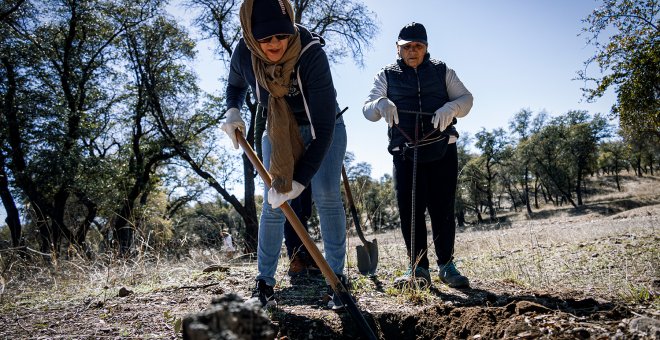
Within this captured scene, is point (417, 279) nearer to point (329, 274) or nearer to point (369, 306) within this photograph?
point (369, 306)

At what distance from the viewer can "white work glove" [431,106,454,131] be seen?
308 centimetres

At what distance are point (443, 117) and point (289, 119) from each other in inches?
52.8

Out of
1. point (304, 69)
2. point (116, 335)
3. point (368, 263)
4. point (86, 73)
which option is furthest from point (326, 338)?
point (86, 73)

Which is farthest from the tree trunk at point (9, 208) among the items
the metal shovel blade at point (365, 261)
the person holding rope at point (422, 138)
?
the person holding rope at point (422, 138)

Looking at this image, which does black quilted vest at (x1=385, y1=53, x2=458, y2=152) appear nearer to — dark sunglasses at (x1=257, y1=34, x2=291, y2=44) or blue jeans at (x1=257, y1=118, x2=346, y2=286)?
blue jeans at (x1=257, y1=118, x2=346, y2=286)

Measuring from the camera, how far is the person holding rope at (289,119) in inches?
87.6

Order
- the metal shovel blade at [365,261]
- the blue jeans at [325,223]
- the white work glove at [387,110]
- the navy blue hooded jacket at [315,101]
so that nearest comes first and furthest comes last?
the navy blue hooded jacket at [315,101] < the blue jeans at [325,223] < the white work glove at [387,110] < the metal shovel blade at [365,261]

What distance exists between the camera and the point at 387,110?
10.5 feet

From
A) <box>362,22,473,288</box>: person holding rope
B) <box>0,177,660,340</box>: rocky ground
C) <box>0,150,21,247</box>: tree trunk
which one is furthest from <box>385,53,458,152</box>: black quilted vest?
<box>0,150,21,247</box>: tree trunk

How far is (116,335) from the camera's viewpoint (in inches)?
80.5

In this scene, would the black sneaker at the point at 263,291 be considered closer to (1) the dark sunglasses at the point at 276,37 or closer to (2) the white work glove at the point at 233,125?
(2) the white work glove at the point at 233,125

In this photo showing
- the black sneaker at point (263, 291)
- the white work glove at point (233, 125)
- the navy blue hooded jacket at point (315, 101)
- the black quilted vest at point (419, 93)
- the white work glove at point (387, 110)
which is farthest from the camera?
the black quilted vest at point (419, 93)

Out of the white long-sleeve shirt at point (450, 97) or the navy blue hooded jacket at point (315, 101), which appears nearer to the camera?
the navy blue hooded jacket at point (315, 101)

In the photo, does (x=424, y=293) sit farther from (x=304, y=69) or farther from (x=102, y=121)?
(x=102, y=121)
